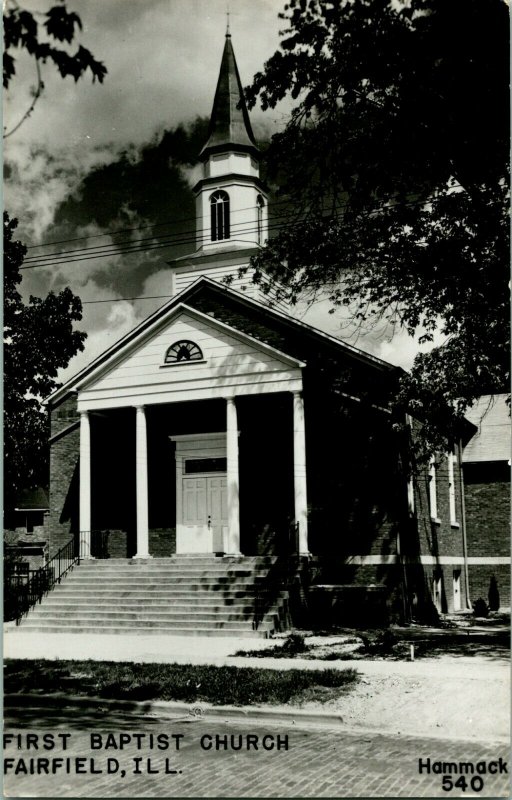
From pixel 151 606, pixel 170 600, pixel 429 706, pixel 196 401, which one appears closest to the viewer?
pixel 429 706

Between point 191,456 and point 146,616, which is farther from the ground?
point 191,456

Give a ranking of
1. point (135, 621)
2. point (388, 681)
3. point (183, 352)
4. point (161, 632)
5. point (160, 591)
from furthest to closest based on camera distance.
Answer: point (183, 352) < point (160, 591) < point (135, 621) < point (161, 632) < point (388, 681)

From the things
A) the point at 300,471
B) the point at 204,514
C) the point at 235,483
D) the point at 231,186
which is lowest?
the point at 204,514

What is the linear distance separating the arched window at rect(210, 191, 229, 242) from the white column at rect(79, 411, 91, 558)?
844 cm

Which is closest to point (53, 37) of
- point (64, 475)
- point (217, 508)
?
point (217, 508)

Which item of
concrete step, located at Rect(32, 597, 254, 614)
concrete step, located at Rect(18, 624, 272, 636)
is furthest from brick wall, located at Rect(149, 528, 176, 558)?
concrete step, located at Rect(18, 624, 272, 636)

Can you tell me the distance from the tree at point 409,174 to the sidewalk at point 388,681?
Answer: 4541 mm

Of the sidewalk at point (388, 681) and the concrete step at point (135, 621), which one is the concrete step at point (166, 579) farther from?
the sidewalk at point (388, 681)

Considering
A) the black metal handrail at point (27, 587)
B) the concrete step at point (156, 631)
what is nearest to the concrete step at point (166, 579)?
the black metal handrail at point (27, 587)

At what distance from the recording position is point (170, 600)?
693 inches

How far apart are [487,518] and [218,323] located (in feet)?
38.6

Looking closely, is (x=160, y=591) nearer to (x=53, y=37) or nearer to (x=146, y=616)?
(x=146, y=616)

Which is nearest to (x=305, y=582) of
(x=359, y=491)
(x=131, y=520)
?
(x=359, y=491)

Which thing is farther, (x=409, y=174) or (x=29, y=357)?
(x=29, y=357)
